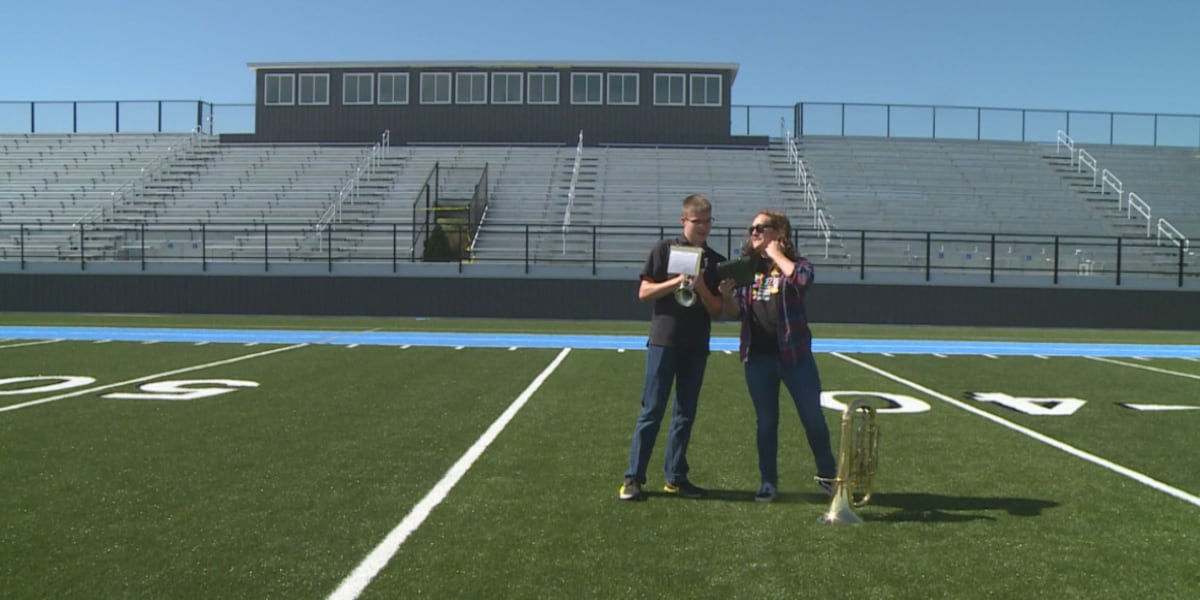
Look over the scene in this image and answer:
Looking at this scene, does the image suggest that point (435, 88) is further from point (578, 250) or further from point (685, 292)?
point (685, 292)

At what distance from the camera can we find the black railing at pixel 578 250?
27859 mm

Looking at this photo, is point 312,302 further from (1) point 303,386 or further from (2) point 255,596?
(2) point 255,596

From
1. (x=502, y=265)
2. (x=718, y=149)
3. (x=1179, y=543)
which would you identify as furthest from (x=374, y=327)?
(x=718, y=149)

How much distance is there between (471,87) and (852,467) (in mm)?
37386

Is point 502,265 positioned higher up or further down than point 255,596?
higher up

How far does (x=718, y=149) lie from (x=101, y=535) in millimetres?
37053

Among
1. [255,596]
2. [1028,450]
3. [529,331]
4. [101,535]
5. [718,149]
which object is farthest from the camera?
[718,149]

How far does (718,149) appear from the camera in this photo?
133 feet

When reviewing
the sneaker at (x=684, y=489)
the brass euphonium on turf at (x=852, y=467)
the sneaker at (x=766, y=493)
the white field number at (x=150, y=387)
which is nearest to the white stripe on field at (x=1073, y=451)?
the brass euphonium on turf at (x=852, y=467)

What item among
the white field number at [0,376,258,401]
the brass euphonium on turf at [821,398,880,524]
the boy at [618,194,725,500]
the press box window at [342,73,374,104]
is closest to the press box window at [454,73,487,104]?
the press box window at [342,73,374,104]

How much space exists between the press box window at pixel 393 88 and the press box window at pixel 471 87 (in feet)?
7.21

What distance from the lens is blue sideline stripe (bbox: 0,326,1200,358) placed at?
17375 mm

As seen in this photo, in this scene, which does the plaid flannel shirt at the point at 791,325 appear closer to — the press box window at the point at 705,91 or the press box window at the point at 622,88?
the press box window at the point at 622,88

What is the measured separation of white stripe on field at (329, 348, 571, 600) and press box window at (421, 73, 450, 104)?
111 ft
